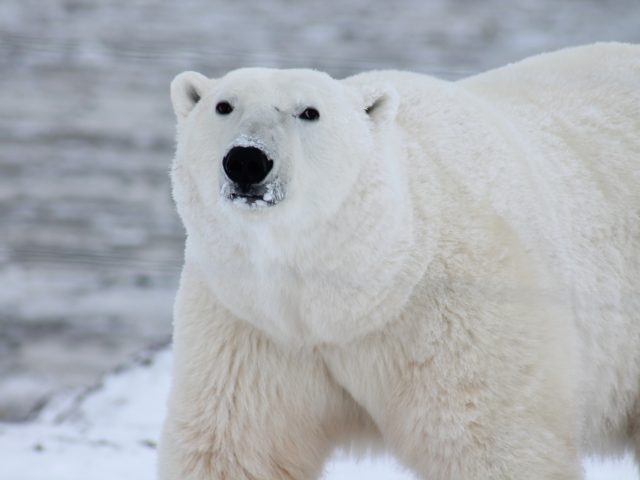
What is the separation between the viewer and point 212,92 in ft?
8.02

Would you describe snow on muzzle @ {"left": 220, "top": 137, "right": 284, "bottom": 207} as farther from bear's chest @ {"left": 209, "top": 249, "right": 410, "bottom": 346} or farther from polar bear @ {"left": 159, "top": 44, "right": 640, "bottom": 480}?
bear's chest @ {"left": 209, "top": 249, "right": 410, "bottom": 346}

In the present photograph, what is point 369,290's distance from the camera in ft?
7.76

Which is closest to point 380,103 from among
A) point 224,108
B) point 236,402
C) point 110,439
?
point 224,108

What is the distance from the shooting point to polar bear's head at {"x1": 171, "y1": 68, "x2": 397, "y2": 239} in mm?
2148

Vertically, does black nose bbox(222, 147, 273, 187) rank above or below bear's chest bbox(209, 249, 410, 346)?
above

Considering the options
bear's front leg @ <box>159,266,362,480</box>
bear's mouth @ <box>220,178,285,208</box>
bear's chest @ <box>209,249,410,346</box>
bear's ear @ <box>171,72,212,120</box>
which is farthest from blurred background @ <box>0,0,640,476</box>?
bear's mouth @ <box>220,178,285,208</box>

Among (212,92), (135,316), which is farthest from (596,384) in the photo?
(135,316)

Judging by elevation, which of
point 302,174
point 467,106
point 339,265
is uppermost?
point 467,106

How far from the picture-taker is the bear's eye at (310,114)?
7.64 ft

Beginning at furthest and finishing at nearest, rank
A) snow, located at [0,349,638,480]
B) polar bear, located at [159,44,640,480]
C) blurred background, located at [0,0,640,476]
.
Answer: blurred background, located at [0,0,640,476], snow, located at [0,349,638,480], polar bear, located at [159,44,640,480]

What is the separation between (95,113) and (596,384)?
478cm

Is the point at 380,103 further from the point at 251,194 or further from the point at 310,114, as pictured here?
the point at 251,194

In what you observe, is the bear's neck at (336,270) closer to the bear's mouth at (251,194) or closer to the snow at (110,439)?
the bear's mouth at (251,194)

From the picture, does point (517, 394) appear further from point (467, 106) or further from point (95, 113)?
point (95, 113)
